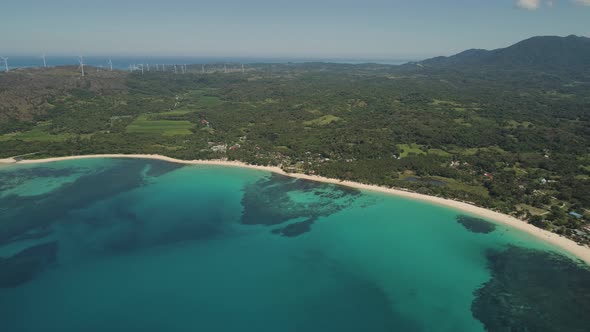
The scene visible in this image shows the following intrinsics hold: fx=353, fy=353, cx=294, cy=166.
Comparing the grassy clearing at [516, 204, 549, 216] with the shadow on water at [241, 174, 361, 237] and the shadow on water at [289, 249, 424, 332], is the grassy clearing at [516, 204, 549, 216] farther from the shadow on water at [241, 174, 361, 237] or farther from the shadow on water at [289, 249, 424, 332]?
the shadow on water at [289, 249, 424, 332]

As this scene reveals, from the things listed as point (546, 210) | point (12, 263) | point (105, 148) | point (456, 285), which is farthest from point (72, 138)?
point (546, 210)

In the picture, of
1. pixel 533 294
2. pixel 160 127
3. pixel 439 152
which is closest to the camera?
pixel 533 294

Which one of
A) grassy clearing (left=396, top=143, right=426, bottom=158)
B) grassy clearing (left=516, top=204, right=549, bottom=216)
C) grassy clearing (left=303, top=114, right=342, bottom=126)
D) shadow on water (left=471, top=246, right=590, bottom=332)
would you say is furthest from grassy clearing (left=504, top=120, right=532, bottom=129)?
shadow on water (left=471, top=246, right=590, bottom=332)

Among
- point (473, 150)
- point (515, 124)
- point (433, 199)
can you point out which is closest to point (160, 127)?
point (433, 199)

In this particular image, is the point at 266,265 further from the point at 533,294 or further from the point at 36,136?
the point at 36,136

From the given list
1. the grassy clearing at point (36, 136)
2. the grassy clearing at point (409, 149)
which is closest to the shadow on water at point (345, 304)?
the grassy clearing at point (409, 149)

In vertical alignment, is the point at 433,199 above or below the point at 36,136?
below

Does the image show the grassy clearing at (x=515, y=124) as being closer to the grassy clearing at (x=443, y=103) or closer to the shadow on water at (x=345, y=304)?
the grassy clearing at (x=443, y=103)
